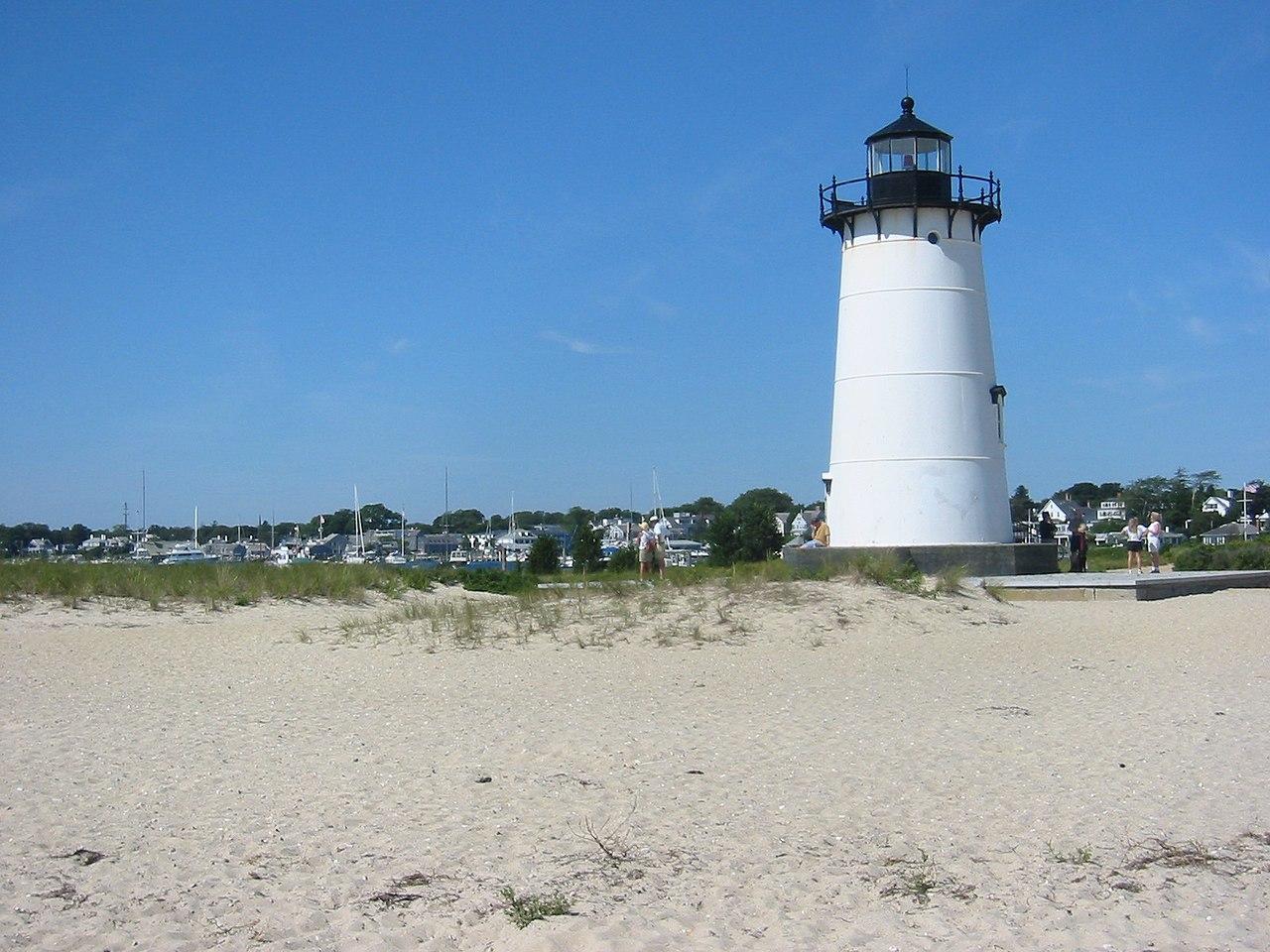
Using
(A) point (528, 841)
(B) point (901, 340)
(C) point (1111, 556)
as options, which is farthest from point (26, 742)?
(C) point (1111, 556)

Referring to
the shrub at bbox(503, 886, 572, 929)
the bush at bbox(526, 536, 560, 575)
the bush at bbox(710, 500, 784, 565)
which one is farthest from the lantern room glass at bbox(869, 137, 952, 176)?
the shrub at bbox(503, 886, 572, 929)

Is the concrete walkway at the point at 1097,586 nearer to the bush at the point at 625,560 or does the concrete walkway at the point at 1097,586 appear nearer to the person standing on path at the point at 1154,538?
the person standing on path at the point at 1154,538

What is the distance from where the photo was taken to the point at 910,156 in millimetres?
26422

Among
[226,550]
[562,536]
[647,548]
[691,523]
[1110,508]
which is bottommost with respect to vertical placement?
[647,548]

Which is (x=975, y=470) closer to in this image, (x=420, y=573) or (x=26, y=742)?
(x=420, y=573)

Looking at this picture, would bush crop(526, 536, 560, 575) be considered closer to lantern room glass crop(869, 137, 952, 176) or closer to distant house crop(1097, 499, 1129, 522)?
lantern room glass crop(869, 137, 952, 176)

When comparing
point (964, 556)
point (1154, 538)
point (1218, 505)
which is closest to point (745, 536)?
point (1154, 538)

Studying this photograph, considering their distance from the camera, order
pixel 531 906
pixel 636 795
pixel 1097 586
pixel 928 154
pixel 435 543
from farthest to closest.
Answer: pixel 435 543, pixel 928 154, pixel 1097 586, pixel 636 795, pixel 531 906

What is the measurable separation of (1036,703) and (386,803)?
19.6 feet

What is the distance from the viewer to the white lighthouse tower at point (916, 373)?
82.7 ft

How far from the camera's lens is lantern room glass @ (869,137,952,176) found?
1040 inches

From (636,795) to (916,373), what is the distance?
18344 millimetres

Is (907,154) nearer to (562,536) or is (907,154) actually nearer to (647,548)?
(647,548)

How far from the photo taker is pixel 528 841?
713 cm
